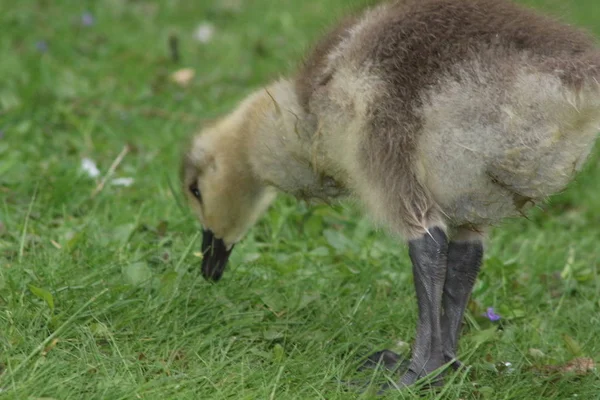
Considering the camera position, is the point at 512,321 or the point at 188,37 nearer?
the point at 512,321

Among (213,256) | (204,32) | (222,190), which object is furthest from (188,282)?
(204,32)

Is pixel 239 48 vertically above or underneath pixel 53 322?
underneath

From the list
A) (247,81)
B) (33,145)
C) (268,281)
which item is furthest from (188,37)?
(268,281)

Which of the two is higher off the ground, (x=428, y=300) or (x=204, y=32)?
(x=428, y=300)

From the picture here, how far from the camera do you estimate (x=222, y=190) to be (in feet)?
12.6

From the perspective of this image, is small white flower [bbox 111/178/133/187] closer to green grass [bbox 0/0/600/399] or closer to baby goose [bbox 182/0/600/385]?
green grass [bbox 0/0/600/399]

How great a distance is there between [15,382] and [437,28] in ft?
5.35

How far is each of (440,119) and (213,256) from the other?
119 cm

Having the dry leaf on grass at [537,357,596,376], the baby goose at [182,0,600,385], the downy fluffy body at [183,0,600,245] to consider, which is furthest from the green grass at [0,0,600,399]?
the downy fluffy body at [183,0,600,245]

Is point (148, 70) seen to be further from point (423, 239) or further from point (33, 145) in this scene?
point (423, 239)

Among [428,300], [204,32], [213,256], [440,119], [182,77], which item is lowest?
[204,32]

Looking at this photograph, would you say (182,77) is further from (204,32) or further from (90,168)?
(90,168)

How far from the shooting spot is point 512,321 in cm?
373

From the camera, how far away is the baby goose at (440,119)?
2928mm
